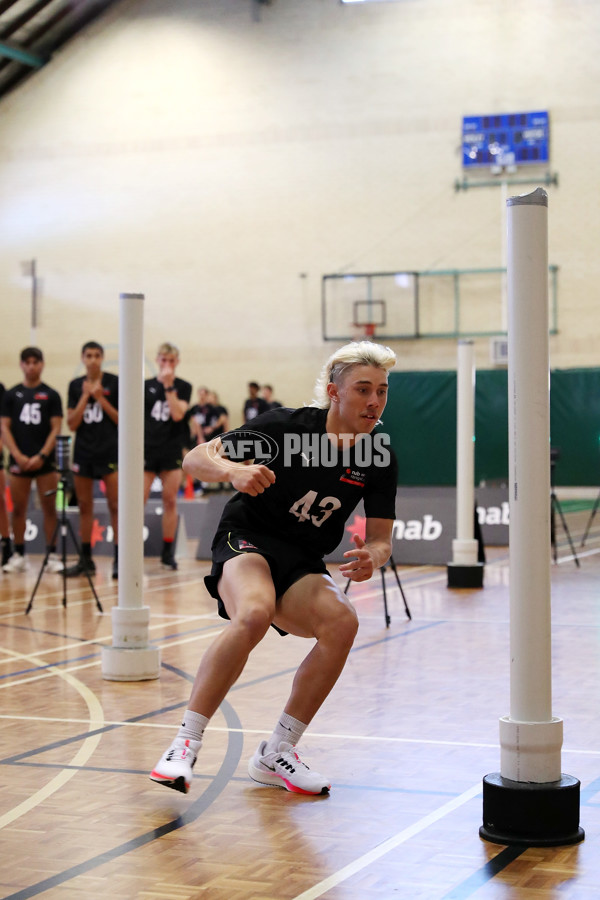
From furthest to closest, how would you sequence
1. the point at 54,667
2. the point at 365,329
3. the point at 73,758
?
the point at 365,329
the point at 54,667
the point at 73,758

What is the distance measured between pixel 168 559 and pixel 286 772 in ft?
24.2

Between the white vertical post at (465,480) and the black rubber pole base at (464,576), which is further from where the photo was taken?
the black rubber pole base at (464,576)

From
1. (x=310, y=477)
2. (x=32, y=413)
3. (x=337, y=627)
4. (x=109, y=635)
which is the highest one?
(x=32, y=413)

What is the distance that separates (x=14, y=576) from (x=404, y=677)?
5745 mm

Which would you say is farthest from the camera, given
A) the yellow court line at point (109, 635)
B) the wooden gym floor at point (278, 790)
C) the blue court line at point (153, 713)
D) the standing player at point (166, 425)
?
the standing player at point (166, 425)

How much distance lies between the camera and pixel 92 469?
33.8 ft

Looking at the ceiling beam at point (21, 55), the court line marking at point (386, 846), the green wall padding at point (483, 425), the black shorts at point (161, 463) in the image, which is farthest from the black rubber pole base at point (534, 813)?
the ceiling beam at point (21, 55)

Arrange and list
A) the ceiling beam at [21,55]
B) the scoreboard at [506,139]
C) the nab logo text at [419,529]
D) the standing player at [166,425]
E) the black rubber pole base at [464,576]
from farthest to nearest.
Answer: the ceiling beam at [21,55] → the scoreboard at [506,139] → the nab logo text at [419,529] → the standing player at [166,425] → the black rubber pole base at [464,576]

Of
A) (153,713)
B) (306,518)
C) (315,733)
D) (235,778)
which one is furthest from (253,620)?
(153,713)

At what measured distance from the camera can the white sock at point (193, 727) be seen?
3.80 metres

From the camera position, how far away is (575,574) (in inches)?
432

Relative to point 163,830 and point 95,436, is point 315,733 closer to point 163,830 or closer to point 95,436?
point 163,830

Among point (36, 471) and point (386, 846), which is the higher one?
point (36, 471)

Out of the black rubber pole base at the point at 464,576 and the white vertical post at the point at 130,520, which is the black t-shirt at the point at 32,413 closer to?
the black rubber pole base at the point at 464,576
